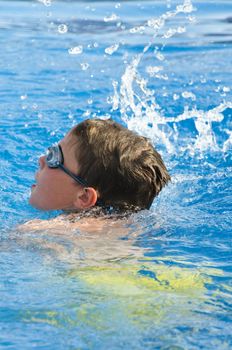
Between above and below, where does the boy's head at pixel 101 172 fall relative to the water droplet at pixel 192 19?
below

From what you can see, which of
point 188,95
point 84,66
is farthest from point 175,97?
point 84,66

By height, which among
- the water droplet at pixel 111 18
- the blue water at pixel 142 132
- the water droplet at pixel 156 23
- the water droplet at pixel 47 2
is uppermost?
the water droplet at pixel 47 2

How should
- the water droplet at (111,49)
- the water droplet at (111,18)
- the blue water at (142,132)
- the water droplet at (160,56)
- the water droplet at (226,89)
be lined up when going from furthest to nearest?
the water droplet at (111,18) < the water droplet at (111,49) < the water droplet at (160,56) < the water droplet at (226,89) < the blue water at (142,132)

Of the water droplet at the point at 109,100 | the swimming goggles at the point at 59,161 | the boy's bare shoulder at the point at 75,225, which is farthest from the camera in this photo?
the water droplet at the point at 109,100

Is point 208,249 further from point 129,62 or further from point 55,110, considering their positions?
point 129,62

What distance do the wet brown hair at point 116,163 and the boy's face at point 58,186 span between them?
0.05 meters

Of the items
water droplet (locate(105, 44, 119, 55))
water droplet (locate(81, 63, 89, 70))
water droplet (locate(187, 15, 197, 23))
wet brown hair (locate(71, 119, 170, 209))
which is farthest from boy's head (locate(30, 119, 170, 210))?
water droplet (locate(187, 15, 197, 23))

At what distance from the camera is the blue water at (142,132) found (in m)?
3.06

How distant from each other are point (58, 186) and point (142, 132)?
2.45 metres

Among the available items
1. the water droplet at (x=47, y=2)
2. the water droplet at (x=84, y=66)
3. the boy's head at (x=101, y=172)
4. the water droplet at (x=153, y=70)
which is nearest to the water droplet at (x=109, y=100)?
the water droplet at (x=153, y=70)

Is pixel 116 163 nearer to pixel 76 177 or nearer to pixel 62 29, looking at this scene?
pixel 76 177

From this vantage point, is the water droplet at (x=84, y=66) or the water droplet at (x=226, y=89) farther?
the water droplet at (x=84, y=66)

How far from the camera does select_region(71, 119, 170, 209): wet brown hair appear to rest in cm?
401

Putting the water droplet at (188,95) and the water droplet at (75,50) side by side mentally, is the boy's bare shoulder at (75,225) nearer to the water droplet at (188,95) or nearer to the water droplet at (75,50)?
the water droplet at (188,95)
